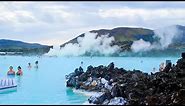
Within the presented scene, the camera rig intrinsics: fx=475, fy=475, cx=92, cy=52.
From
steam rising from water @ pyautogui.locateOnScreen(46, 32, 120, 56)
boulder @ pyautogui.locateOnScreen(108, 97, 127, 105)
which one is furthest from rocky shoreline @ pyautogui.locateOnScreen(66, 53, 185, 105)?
steam rising from water @ pyautogui.locateOnScreen(46, 32, 120, 56)

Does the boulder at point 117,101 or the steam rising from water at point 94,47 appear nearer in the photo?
the boulder at point 117,101

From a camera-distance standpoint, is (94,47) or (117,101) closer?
(117,101)

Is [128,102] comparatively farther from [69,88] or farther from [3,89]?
[3,89]

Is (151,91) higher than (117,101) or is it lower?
higher

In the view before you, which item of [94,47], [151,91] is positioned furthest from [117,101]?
[94,47]

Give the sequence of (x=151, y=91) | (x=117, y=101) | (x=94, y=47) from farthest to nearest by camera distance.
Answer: (x=94, y=47)
(x=151, y=91)
(x=117, y=101)

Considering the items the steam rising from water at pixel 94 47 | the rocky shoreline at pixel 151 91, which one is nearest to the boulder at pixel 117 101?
the rocky shoreline at pixel 151 91

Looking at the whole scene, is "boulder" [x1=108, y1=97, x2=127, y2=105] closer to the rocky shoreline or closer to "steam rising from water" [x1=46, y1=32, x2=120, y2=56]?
the rocky shoreline

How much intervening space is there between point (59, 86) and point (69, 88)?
8.27 ft

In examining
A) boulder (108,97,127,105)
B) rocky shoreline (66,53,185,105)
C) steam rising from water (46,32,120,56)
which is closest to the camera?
rocky shoreline (66,53,185,105)

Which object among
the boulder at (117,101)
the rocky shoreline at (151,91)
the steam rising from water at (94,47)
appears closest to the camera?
the rocky shoreline at (151,91)

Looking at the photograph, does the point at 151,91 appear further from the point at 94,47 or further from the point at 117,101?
the point at 94,47

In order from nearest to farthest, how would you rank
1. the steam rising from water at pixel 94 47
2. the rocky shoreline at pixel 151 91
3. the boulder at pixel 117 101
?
1. the rocky shoreline at pixel 151 91
2. the boulder at pixel 117 101
3. the steam rising from water at pixel 94 47

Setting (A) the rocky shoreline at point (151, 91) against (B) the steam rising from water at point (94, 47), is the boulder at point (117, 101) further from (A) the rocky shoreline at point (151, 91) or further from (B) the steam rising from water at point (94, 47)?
(B) the steam rising from water at point (94, 47)
